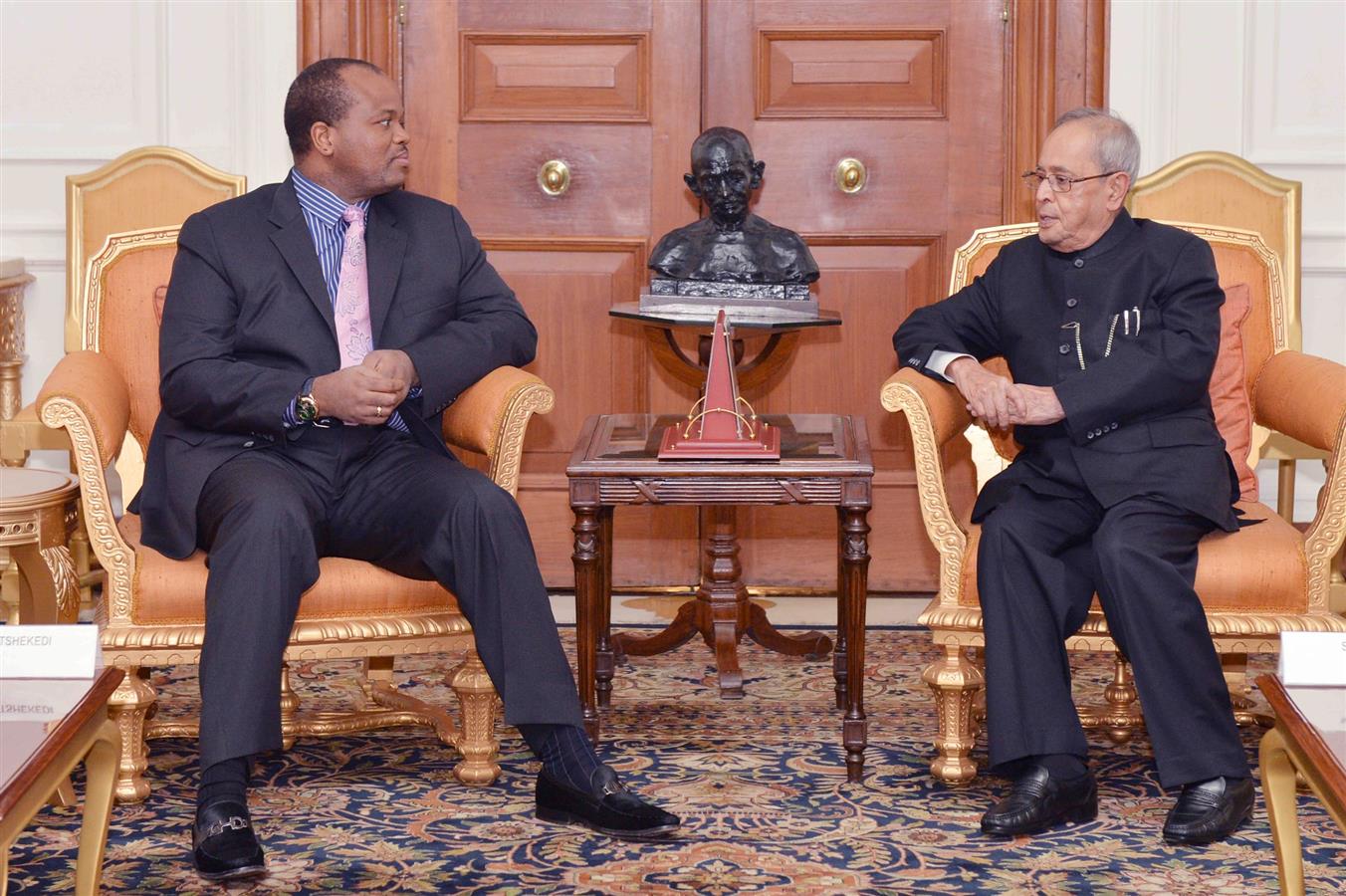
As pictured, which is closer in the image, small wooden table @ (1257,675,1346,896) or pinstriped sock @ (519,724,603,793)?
small wooden table @ (1257,675,1346,896)

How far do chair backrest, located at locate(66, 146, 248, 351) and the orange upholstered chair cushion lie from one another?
2670 mm

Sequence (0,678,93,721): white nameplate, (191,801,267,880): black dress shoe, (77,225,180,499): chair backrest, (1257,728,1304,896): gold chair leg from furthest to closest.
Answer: (77,225,180,499): chair backrest → (191,801,267,880): black dress shoe → (1257,728,1304,896): gold chair leg → (0,678,93,721): white nameplate

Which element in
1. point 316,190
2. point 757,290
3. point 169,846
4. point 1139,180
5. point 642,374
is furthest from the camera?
point 642,374

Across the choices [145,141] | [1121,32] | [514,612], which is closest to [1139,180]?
[1121,32]

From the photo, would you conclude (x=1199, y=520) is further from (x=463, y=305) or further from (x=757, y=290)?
(x=463, y=305)

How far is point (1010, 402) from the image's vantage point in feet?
11.0

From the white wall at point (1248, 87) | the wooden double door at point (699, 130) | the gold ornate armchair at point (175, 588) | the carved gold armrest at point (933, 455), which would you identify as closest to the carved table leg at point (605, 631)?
the gold ornate armchair at point (175, 588)

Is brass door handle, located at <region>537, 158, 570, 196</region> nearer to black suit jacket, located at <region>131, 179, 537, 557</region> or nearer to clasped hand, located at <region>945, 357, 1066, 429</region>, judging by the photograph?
black suit jacket, located at <region>131, 179, 537, 557</region>

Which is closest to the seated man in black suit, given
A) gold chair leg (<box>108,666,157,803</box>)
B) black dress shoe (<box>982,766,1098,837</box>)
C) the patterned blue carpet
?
the patterned blue carpet

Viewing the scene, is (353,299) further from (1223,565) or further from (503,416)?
(1223,565)

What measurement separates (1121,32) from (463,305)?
222 centimetres

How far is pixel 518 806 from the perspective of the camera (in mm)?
3262

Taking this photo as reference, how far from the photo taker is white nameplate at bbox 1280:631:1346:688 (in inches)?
95.2

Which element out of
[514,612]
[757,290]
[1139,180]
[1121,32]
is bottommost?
[514,612]
